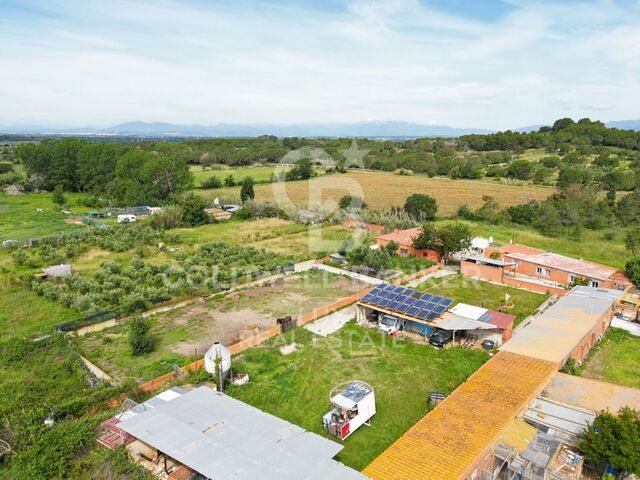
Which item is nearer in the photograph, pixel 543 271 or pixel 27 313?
pixel 27 313

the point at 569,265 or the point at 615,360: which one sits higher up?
the point at 569,265

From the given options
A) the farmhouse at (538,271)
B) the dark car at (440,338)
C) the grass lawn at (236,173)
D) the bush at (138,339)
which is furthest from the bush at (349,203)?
the bush at (138,339)

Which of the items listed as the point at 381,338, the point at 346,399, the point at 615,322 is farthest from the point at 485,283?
the point at 346,399

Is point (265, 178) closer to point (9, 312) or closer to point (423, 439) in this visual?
point (9, 312)

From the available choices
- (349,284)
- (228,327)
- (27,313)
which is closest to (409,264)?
(349,284)

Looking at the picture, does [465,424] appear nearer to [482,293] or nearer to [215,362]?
[215,362]

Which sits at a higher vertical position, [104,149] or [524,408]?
[104,149]

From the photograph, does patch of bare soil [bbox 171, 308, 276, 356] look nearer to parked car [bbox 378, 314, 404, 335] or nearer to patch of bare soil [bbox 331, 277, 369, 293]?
parked car [bbox 378, 314, 404, 335]
